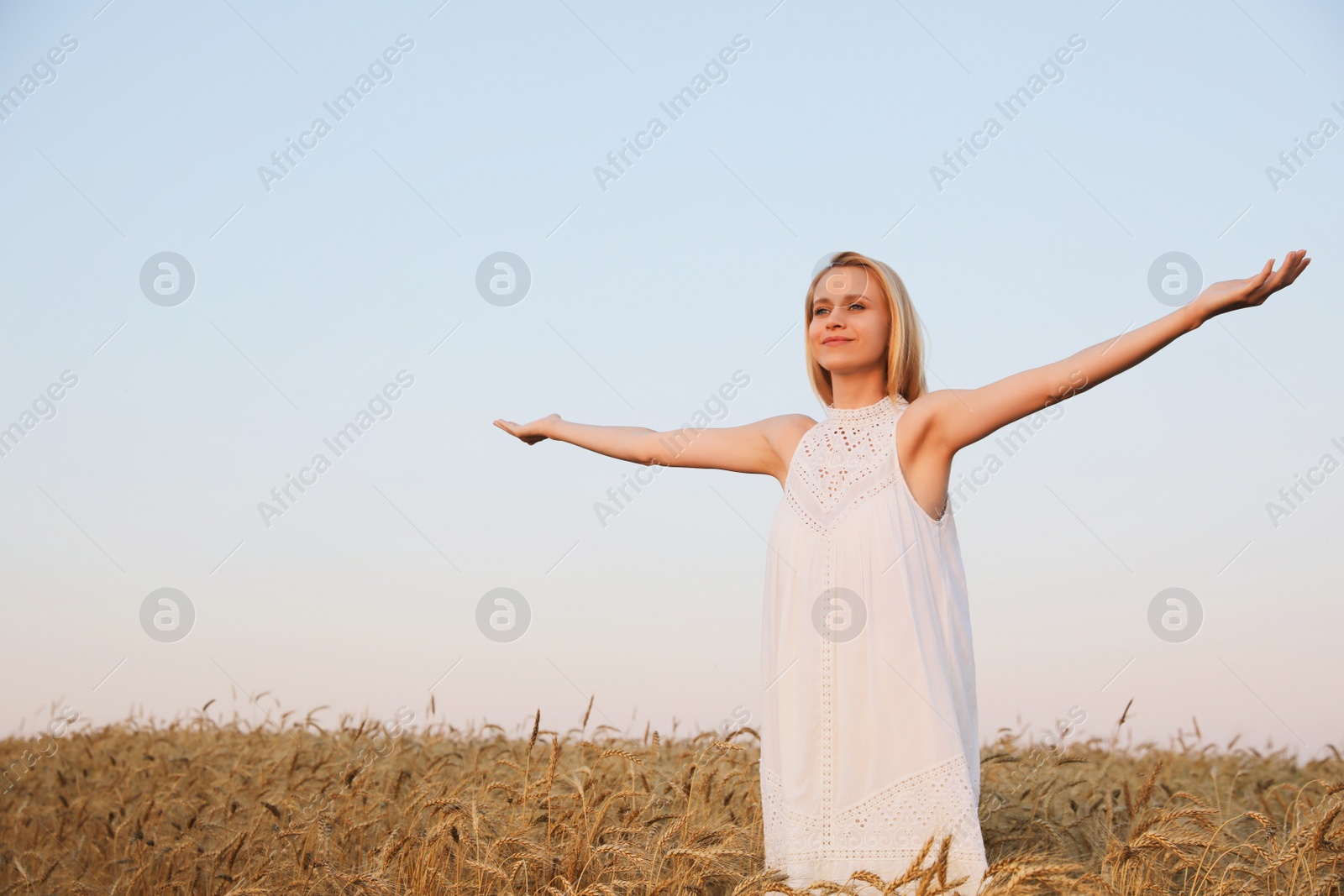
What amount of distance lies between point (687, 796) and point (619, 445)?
1533mm

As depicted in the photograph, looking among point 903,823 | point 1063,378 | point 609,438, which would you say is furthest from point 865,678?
point 609,438

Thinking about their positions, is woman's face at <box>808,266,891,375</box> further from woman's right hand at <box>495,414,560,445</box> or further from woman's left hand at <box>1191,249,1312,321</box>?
woman's right hand at <box>495,414,560,445</box>

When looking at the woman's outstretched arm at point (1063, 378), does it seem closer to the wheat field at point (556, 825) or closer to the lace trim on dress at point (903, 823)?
the lace trim on dress at point (903, 823)

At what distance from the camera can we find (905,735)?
150 inches

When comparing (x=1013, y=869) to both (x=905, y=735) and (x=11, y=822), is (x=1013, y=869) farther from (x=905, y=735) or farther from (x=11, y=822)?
(x=11, y=822)

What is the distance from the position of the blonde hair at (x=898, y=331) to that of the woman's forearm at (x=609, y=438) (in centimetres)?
91

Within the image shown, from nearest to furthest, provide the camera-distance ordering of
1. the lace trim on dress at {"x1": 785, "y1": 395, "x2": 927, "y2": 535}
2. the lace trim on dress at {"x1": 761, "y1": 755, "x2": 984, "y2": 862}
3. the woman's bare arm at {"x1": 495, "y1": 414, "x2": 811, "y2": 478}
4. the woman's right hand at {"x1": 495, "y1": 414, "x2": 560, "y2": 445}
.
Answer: the lace trim on dress at {"x1": 761, "y1": 755, "x2": 984, "y2": 862}
the lace trim on dress at {"x1": 785, "y1": 395, "x2": 927, "y2": 535}
the woman's bare arm at {"x1": 495, "y1": 414, "x2": 811, "y2": 478}
the woman's right hand at {"x1": 495, "y1": 414, "x2": 560, "y2": 445}

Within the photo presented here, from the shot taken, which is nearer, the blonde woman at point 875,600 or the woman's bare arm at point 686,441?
the blonde woman at point 875,600

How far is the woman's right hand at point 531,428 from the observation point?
5.23 meters

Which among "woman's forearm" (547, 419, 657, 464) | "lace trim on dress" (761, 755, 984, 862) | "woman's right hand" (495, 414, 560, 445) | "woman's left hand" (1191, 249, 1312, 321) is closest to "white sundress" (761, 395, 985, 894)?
"lace trim on dress" (761, 755, 984, 862)

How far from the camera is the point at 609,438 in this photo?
5031 millimetres

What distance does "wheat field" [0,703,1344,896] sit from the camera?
149 inches

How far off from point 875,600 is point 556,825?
4.84 ft

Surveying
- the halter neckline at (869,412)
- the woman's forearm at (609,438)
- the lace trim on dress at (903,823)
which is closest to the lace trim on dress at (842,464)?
the halter neckline at (869,412)
